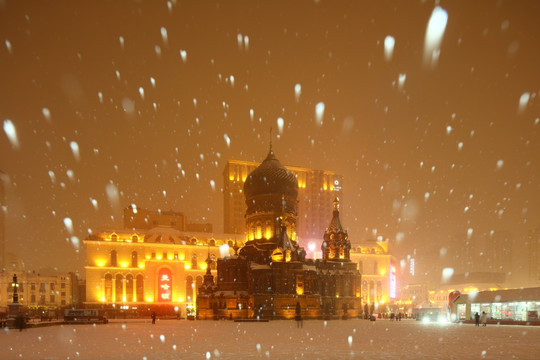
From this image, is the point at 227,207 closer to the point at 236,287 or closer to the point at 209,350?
the point at 236,287

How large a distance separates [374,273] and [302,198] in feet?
142

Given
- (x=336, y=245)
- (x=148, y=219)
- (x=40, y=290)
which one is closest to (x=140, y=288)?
(x=40, y=290)

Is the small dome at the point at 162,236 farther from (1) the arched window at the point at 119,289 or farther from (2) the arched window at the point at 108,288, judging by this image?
(2) the arched window at the point at 108,288

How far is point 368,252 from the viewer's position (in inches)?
3735

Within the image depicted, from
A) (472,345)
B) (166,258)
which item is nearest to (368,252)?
(166,258)

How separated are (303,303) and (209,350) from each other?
137 ft

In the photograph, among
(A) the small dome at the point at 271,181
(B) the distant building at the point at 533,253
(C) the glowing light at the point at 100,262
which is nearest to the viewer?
(A) the small dome at the point at 271,181

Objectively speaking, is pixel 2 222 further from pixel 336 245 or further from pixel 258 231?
pixel 336 245

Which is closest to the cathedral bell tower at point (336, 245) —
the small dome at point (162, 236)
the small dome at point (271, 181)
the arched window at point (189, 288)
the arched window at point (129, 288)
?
the small dome at point (271, 181)

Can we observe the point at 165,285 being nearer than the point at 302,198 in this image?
Yes

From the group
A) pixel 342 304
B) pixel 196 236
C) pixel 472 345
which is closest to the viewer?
pixel 472 345

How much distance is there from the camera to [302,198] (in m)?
134

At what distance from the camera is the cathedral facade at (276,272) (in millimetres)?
57312

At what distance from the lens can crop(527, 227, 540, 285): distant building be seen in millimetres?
131375
